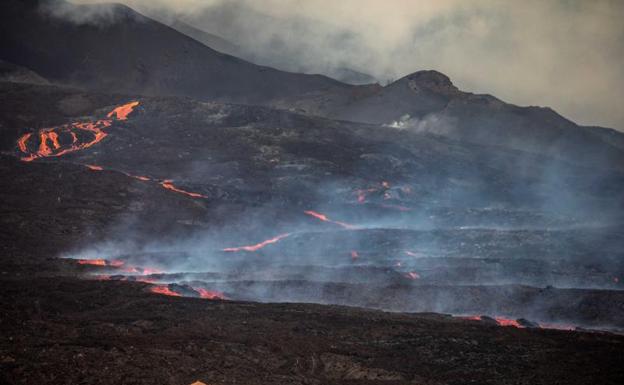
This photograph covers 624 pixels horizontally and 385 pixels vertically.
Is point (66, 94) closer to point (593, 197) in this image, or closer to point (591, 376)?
point (593, 197)

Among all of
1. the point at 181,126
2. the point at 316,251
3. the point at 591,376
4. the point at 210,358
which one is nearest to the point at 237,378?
the point at 210,358

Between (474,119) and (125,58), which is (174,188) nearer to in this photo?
(125,58)

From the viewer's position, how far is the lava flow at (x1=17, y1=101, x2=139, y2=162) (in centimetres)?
5225

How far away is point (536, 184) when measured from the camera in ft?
205

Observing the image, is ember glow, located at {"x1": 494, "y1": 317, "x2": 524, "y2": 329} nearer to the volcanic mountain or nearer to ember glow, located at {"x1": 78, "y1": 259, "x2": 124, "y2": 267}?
ember glow, located at {"x1": 78, "y1": 259, "x2": 124, "y2": 267}

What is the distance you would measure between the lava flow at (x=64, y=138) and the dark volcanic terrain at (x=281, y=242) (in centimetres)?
28

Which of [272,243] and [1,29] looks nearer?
[272,243]

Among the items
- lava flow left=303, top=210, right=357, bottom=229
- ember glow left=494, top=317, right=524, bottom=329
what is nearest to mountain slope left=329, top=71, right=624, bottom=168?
lava flow left=303, top=210, right=357, bottom=229

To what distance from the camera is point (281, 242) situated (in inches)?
1495

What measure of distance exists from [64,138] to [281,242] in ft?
95.9

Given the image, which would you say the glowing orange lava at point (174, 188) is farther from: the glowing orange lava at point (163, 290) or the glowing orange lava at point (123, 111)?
the glowing orange lava at point (163, 290)

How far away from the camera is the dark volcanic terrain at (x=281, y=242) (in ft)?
49.3

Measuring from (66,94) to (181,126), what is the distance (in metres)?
14.8

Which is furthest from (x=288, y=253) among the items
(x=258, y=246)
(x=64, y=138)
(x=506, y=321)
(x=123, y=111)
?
(x=123, y=111)
